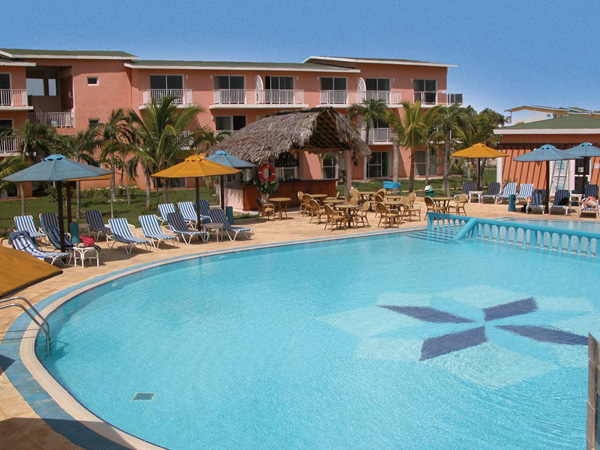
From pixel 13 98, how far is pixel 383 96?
2254 cm

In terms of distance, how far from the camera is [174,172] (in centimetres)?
1580

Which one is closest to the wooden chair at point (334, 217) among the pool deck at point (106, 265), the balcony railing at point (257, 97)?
the pool deck at point (106, 265)

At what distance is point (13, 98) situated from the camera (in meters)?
30.4

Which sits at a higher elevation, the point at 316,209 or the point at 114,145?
the point at 114,145

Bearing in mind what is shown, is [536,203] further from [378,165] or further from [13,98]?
[13,98]

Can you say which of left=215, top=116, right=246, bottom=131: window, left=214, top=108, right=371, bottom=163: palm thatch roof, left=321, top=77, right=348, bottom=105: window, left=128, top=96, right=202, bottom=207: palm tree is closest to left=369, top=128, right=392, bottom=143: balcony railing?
left=321, top=77, right=348, bottom=105: window

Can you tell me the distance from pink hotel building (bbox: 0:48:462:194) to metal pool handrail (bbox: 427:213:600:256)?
517 inches

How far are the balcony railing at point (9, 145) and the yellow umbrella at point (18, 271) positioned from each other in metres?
26.1

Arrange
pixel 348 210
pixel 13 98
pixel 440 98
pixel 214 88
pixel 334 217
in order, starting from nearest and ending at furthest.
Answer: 1. pixel 334 217
2. pixel 348 210
3. pixel 13 98
4. pixel 214 88
5. pixel 440 98

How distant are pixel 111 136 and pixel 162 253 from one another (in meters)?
12.7

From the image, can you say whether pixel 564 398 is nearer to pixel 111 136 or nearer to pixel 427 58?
pixel 111 136

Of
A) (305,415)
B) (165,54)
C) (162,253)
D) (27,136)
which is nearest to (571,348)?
(305,415)

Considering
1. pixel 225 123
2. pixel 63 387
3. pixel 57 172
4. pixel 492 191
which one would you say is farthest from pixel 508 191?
pixel 63 387

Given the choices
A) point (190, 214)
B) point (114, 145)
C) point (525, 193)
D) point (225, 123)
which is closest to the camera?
point (190, 214)
